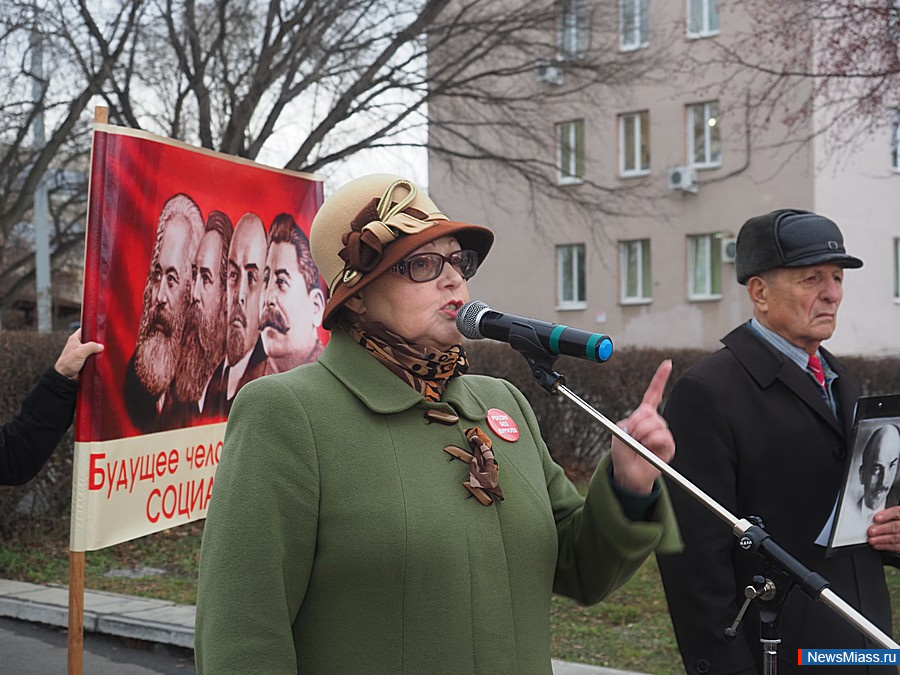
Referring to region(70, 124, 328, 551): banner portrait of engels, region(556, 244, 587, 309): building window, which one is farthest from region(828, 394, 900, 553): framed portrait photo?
region(556, 244, 587, 309): building window

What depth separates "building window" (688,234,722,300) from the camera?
26609mm

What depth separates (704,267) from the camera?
2689 centimetres

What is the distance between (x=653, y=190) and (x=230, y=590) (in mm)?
25973

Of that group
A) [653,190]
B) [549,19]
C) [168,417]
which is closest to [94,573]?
[168,417]

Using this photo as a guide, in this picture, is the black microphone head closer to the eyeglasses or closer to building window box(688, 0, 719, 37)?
the eyeglasses

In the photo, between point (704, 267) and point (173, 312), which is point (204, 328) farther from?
point (704, 267)

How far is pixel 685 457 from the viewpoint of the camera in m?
3.11

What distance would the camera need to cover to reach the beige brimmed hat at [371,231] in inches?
92.7

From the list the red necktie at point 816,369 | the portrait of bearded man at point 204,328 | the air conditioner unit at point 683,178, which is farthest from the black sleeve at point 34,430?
the air conditioner unit at point 683,178

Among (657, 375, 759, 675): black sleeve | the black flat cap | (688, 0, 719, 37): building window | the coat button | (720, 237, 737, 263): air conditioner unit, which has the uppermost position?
(688, 0, 719, 37): building window

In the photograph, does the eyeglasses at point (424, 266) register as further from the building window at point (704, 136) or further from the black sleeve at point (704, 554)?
the building window at point (704, 136)

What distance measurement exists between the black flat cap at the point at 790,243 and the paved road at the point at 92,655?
426 cm

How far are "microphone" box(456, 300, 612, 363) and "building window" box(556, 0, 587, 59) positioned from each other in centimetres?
1211

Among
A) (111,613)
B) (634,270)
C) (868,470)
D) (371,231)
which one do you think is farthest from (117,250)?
(634,270)
